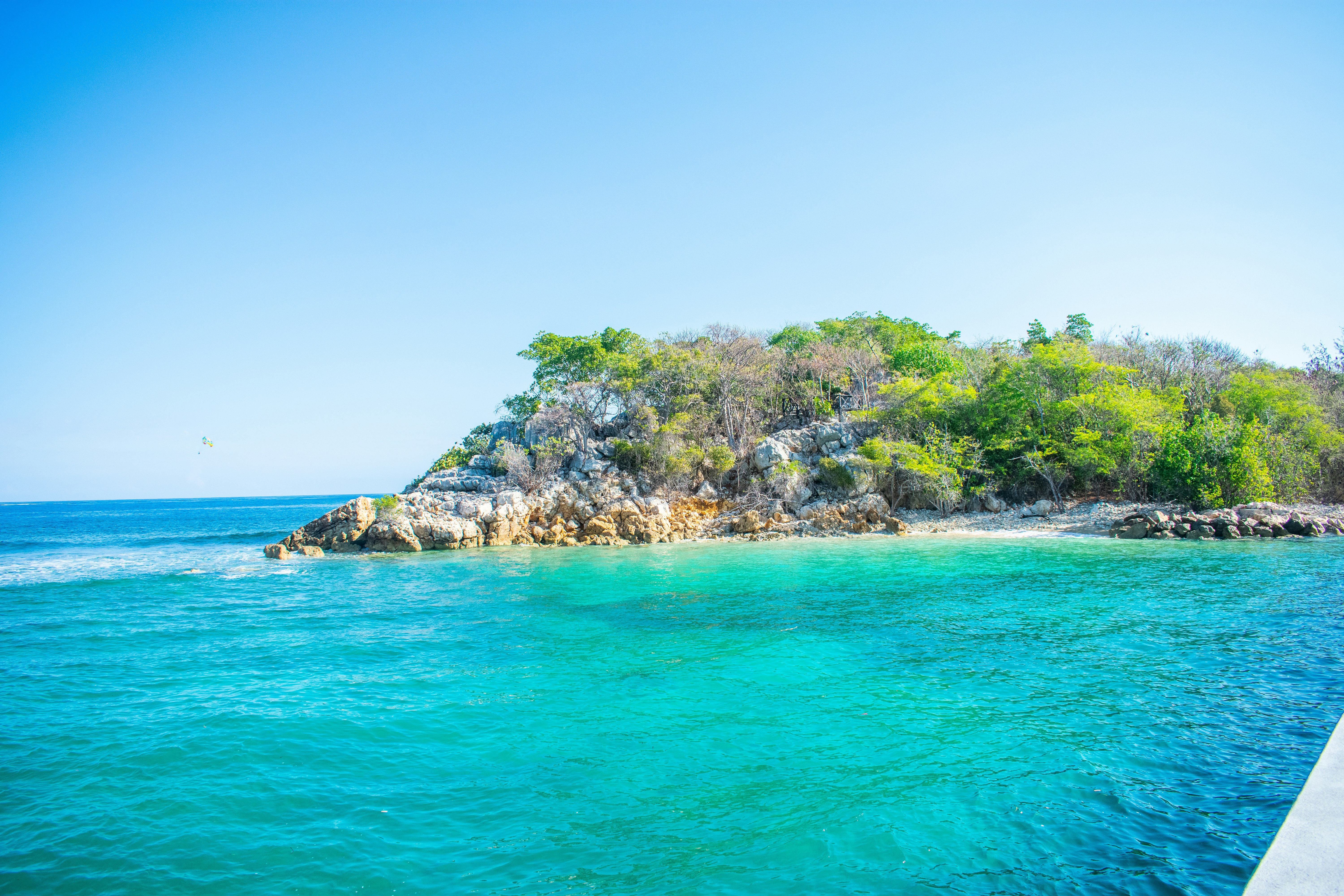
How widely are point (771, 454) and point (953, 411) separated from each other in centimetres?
1061

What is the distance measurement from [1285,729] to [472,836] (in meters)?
9.43

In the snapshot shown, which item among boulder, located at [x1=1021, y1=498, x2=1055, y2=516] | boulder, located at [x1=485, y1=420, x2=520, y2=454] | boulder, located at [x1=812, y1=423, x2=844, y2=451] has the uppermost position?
boulder, located at [x1=485, y1=420, x2=520, y2=454]

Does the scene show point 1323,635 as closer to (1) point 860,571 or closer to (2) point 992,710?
(2) point 992,710

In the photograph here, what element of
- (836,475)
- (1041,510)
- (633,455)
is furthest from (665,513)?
(1041,510)

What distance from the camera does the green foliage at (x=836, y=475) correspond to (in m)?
35.0

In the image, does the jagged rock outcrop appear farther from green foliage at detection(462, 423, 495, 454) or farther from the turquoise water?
green foliage at detection(462, 423, 495, 454)

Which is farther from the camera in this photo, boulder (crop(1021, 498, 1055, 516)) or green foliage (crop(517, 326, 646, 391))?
green foliage (crop(517, 326, 646, 391))

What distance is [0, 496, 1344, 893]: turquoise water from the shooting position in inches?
216

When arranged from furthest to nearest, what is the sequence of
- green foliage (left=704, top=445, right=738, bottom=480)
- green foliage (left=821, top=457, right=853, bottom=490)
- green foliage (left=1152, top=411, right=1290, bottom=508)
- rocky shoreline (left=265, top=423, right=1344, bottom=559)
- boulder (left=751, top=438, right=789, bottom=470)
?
green foliage (left=704, top=445, right=738, bottom=480), boulder (left=751, top=438, right=789, bottom=470), green foliage (left=821, top=457, right=853, bottom=490), rocky shoreline (left=265, top=423, right=1344, bottom=559), green foliage (left=1152, top=411, right=1290, bottom=508)

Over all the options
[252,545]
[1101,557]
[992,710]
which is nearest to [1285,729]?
[992,710]

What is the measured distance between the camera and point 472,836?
5980mm

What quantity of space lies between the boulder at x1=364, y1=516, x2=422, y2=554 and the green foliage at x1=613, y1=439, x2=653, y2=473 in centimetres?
1302

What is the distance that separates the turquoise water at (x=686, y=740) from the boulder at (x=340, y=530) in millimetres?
15175

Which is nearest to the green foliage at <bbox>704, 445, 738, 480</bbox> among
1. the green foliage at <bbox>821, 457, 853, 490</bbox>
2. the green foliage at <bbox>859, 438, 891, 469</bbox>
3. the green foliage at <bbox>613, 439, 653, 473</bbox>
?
the green foliage at <bbox>613, 439, 653, 473</bbox>
